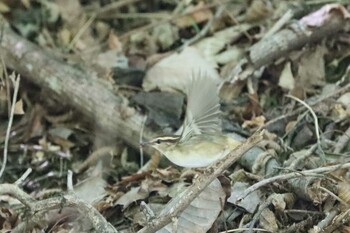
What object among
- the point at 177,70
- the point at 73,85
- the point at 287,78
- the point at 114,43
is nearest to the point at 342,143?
the point at 287,78

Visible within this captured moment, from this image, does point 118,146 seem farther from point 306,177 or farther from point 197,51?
point 306,177

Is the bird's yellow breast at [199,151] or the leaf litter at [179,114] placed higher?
the bird's yellow breast at [199,151]

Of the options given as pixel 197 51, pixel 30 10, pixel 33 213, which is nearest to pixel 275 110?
pixel 197 51

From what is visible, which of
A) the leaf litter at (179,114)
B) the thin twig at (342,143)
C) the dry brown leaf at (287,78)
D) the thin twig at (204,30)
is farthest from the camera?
the thin twig at (204,30)

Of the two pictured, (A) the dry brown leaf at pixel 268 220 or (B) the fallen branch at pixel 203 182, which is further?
(A) the dry brown leaf at pixel 268 220

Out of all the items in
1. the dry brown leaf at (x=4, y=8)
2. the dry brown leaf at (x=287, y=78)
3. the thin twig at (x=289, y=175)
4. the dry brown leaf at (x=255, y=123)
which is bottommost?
the dry brown leaf at (x=255, y=123)

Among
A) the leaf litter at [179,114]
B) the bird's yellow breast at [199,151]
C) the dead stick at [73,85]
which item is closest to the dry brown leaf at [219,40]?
the leaf litter at [179,114]

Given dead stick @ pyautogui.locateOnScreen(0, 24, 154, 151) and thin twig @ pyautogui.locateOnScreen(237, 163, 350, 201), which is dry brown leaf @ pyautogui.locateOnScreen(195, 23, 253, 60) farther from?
thin twig @ pyautogui.locateOnScreen(237, 163, 350, 201)

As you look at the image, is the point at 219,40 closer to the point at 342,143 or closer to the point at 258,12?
the point at 258,12

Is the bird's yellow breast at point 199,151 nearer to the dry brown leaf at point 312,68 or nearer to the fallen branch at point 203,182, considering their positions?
the fallen branch at point 203,182
